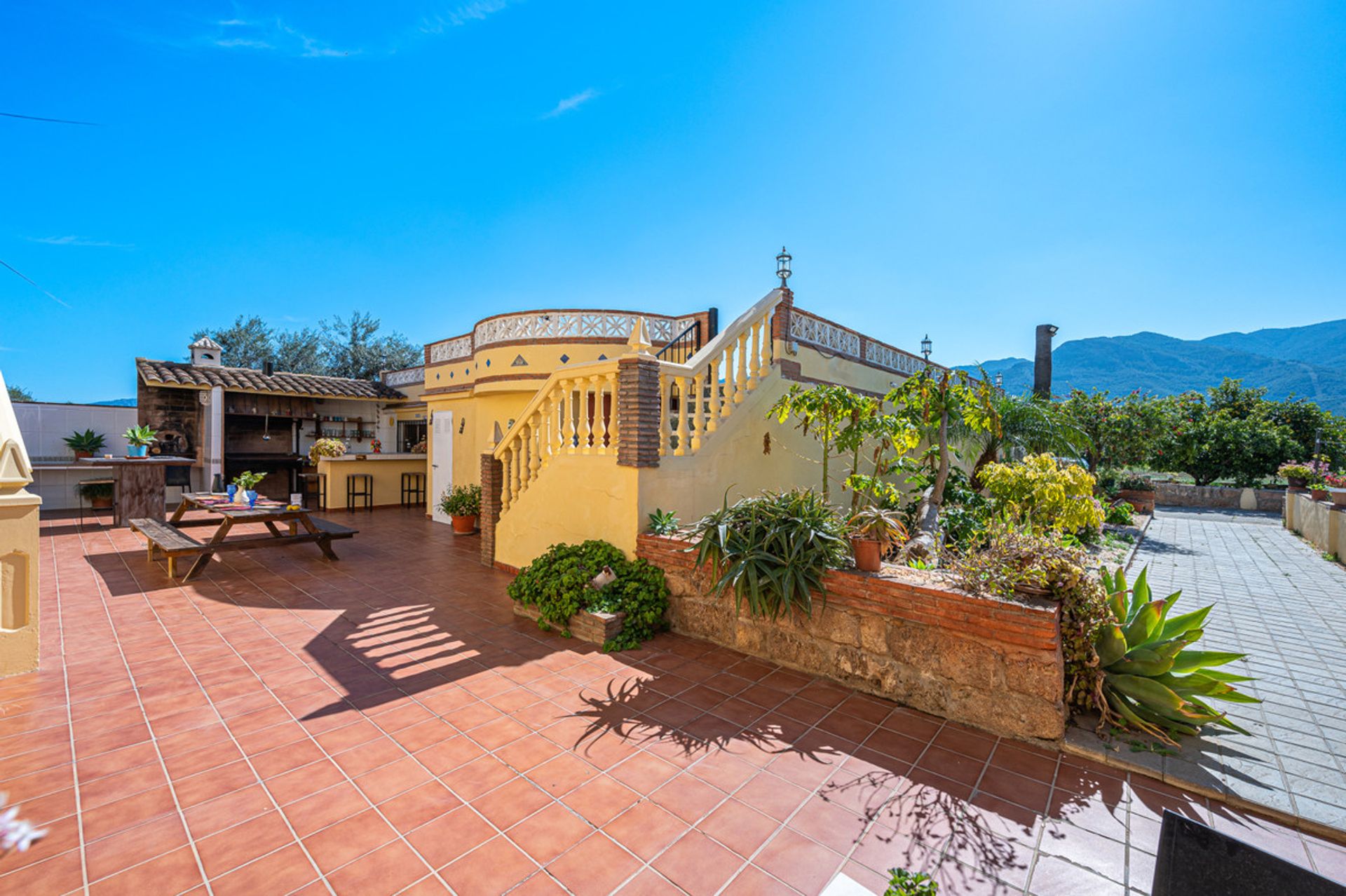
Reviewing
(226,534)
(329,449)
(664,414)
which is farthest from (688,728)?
(329,449)

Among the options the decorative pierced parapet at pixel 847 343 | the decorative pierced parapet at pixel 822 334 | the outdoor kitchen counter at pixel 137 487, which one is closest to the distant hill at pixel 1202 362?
the decorative pierced parapet at pixel 847 343

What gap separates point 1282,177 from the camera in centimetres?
873

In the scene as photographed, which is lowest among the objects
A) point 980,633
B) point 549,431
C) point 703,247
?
point 980,633

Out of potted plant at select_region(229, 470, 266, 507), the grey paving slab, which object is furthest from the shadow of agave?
potted plant at select_region(229, 470, 266, 507)

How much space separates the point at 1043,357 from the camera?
56.9 ft

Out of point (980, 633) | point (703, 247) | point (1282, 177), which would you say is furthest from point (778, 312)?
point (1282, 177)

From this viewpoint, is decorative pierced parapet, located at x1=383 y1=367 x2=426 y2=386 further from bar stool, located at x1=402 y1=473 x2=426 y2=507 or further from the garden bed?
the garden bed

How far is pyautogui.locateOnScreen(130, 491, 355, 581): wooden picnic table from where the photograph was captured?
6563mm

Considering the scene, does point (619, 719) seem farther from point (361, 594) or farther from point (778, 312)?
point (778, 312)

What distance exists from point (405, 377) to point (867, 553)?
14.8 metres

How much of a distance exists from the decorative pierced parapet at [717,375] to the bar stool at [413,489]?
9.45 m

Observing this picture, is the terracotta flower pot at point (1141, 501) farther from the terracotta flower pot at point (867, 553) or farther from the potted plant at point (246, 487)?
the potted plant at point (246, 487)

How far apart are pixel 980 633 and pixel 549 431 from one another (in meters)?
4.75

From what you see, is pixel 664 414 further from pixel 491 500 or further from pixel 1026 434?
pixel 1026 434
